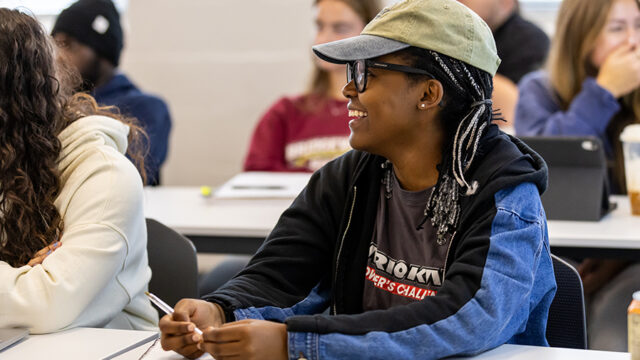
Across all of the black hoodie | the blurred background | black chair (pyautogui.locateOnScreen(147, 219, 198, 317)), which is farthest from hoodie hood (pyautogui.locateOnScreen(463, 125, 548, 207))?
the blurred background

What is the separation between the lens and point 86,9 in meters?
3.34

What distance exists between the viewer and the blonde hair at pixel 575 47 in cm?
286

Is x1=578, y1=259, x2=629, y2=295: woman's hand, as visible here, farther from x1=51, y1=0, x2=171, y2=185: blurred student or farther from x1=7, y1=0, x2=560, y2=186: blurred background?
x1=7, y1=0, x2=560, y2=186: blurred background

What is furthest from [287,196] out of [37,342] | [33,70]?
[37,342]

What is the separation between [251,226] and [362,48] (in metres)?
1.06

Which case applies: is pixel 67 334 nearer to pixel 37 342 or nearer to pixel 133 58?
pixel 37 342

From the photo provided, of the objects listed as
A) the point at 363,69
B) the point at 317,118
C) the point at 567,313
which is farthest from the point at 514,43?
the point at 363,69

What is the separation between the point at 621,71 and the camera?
111 inches

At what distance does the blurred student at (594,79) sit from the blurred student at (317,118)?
0.80 meters

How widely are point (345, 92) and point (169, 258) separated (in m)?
0.69

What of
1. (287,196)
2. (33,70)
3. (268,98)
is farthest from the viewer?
(268,98)

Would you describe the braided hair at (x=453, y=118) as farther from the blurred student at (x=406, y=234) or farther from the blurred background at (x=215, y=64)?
the blurred background at (x=215, y=64)

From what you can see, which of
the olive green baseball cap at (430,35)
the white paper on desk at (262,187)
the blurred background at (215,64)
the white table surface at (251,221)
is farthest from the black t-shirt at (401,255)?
the blurred background at (215,64)

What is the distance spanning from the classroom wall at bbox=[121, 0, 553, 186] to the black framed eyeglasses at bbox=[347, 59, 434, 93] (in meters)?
2.92
